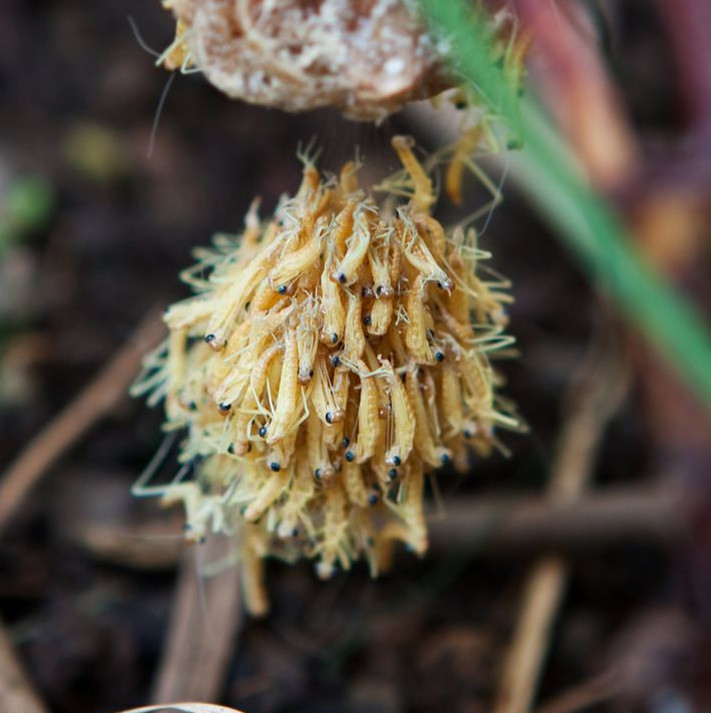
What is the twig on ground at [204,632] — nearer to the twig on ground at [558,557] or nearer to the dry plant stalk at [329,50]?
the twig on ground at [558,557]

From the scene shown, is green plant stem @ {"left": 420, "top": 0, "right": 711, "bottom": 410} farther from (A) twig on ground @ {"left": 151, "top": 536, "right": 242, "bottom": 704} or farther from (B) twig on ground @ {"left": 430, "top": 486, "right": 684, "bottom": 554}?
(A) twig on ground @ {"left": 151, "top": 536, "right": 242, "bottom": 704}

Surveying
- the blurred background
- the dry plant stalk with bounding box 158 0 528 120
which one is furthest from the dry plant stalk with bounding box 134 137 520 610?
the blurred background

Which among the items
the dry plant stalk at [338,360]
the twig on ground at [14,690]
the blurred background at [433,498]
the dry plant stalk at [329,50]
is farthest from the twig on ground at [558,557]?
the dry plant stalk at [329,50]

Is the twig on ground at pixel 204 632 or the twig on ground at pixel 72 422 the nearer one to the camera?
the twig on ground at pixel 204 632

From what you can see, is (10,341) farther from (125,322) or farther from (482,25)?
(482,25)

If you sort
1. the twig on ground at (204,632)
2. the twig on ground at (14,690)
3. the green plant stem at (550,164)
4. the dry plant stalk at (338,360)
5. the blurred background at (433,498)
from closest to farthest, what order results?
the green plant stem at (550,164), the dry plant stalk at (338,360), the twig on ground at (14,690), the twig on ground at (204,632), the blurred background at (433,498)
